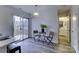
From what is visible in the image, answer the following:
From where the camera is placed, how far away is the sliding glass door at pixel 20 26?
2.04 meters

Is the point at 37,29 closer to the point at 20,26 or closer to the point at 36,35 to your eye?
the point at 36,35

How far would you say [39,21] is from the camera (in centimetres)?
202

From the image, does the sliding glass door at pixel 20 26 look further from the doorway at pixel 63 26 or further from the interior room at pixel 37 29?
the doorway at pixel 63 26

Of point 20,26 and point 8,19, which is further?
point 20,26

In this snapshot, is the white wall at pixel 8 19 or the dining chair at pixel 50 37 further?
the dining chair at pixel 50 37

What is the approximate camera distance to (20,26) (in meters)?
2.10

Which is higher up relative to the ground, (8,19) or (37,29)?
(8,19)

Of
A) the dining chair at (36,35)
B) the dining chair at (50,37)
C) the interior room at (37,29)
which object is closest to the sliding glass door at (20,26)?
the interior room at (37,29)

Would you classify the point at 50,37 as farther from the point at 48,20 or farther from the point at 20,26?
the point at 20,26

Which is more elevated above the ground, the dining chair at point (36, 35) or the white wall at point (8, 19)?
the white wall at point (8, 19)

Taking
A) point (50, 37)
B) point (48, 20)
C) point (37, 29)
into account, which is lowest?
point (50, 37)

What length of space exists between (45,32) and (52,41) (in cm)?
23

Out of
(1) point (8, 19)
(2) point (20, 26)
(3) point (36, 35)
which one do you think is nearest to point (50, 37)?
(3) point (36, 35)
